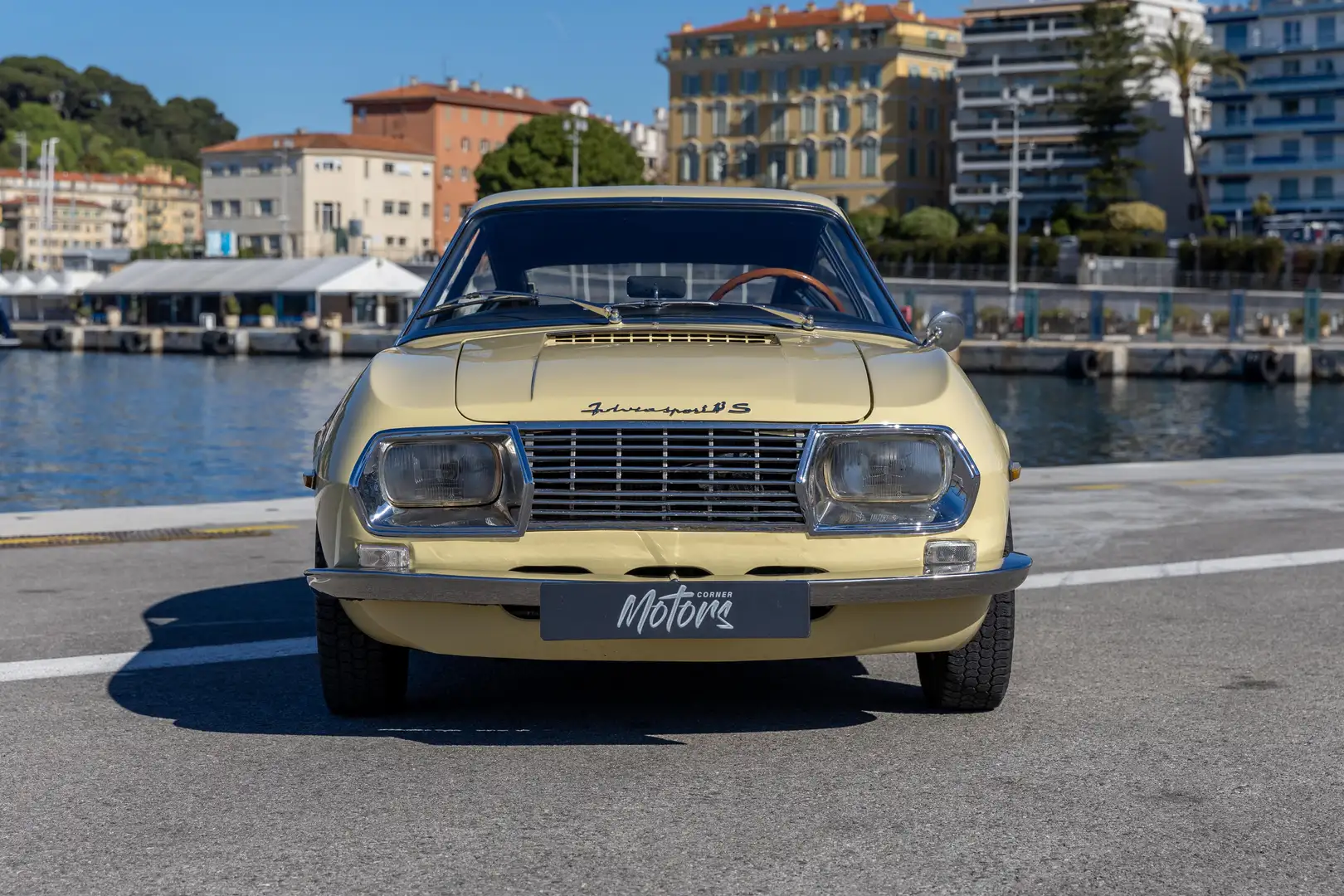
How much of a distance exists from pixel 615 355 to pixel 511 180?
11347cm

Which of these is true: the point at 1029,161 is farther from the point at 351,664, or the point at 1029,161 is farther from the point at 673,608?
the point at 673,608

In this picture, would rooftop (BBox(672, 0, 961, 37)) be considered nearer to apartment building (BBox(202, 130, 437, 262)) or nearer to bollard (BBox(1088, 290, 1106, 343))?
apartment building (BBox(202, 130, 437, 262))

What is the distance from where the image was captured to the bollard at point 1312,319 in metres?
59.2

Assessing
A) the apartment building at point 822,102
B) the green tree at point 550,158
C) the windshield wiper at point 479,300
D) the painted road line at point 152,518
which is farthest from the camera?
the apartment building at point 822,102

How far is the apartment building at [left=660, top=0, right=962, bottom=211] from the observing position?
126875 mm

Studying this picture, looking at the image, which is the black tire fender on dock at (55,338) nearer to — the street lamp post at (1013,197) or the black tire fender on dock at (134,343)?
the black tire fender on dock at (134,343)

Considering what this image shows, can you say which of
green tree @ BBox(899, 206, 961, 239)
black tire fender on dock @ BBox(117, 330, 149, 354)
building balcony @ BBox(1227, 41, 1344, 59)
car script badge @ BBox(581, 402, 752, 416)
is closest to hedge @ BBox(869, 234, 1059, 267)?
green tree @ BBox(899, 206, 961, 239)

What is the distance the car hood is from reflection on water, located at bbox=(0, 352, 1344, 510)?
17.4 m

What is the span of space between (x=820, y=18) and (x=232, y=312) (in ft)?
179

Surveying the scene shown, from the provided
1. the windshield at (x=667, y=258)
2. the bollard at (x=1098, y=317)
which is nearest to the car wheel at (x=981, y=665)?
the windshield at (x=667, y=258)

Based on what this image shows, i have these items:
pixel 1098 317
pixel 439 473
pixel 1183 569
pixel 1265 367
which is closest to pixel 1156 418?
pixel 1265 367

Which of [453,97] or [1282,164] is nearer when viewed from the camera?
[1282,164]

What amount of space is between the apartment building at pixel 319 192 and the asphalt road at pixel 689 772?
141 m

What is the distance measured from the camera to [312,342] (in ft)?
270
